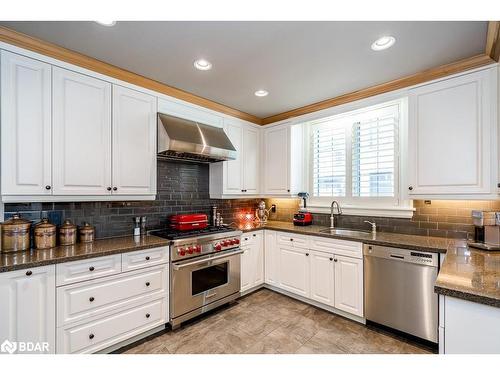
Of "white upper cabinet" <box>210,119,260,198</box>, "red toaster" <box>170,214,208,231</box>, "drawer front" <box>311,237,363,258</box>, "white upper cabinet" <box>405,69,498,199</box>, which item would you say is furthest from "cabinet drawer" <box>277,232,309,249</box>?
"white upper cabinet" <box>405,69,498,199</box>

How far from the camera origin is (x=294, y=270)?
9.98 feet

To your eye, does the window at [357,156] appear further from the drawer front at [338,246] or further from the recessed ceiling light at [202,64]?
the recessed ceiling light at [202,64]

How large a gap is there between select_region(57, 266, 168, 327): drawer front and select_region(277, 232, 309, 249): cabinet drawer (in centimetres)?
153

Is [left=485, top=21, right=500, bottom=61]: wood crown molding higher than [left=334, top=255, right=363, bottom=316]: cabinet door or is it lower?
higher

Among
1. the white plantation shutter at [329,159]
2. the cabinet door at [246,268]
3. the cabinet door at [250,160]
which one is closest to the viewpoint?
the cabinet door at [246,268]

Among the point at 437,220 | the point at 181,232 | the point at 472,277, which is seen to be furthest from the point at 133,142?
the point at 437,220

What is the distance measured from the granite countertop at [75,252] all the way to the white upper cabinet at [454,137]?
2.60 metres

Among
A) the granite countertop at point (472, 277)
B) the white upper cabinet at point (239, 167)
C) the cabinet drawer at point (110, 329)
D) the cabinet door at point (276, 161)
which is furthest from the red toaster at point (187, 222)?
the granite countertop at point (472, 277)

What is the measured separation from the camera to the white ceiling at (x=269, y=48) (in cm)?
167

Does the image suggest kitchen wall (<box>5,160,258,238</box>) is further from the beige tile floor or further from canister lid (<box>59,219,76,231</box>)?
the beige tile floor

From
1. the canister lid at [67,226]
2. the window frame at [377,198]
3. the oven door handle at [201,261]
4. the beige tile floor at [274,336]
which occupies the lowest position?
the beige tile floor at [274,336]

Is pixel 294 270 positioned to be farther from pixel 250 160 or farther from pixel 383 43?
pixel 383 43

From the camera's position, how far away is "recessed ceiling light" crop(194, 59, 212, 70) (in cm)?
212

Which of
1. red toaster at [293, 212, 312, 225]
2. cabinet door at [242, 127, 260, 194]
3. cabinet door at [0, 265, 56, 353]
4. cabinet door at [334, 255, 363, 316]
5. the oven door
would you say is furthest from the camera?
cabinet door at [242, 127, 260, 194]
